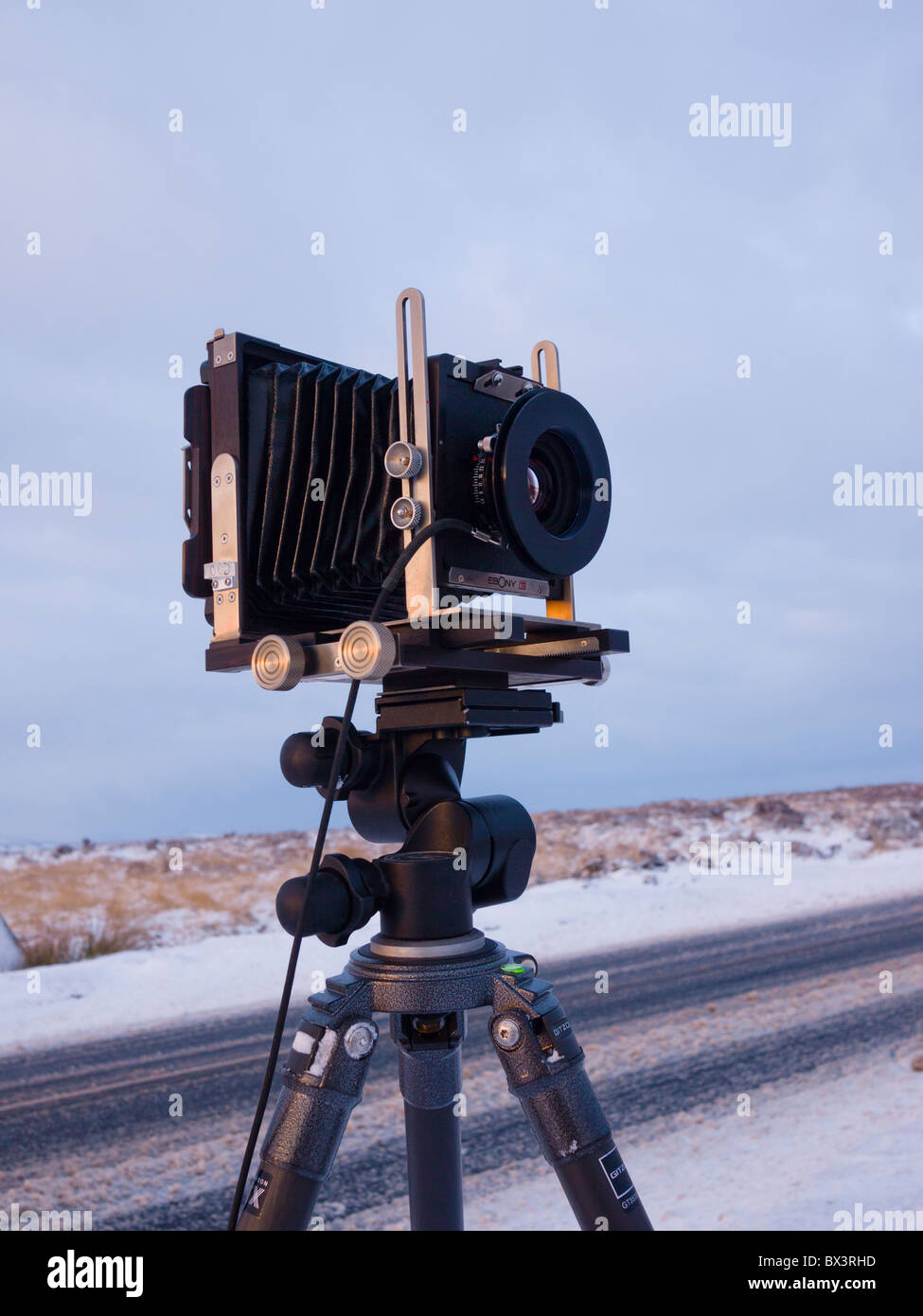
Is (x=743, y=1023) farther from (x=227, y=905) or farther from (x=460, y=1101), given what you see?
(x=227, y=905)

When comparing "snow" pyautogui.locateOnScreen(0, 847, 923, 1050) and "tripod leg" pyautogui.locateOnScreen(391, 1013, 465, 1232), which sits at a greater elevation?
"tripod leg" pyautogui.locateOnScreen(391, 1013, 465, 1232)

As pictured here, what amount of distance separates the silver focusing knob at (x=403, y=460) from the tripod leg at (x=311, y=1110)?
0.91m

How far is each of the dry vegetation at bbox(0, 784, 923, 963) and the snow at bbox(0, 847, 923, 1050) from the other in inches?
29.5

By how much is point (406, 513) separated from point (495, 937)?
6519 millimetres

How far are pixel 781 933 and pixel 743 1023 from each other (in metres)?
3.03

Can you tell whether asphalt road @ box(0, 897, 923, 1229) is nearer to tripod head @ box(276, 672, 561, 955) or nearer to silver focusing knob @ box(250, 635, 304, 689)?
tripod head @ box(276, 672, 561, 955)

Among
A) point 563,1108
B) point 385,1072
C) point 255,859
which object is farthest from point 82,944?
point 563,1108

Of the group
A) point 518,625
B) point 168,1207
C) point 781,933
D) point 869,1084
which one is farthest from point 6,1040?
point 781,933

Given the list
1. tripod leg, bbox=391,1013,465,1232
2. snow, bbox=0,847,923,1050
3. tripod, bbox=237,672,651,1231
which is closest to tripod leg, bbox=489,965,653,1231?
tripod, bbox=237,672,651,1231

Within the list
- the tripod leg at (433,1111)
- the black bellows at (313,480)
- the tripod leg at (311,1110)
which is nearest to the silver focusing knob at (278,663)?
the black bellows at (313,480)

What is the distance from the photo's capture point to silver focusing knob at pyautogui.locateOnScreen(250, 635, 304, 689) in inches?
68.7

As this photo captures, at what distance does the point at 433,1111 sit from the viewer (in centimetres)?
184

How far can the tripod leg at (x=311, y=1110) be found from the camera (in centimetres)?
155

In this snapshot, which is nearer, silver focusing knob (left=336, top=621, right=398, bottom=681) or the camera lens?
silver focusing knob (left=336, top=621, right=398, bottom=681)
